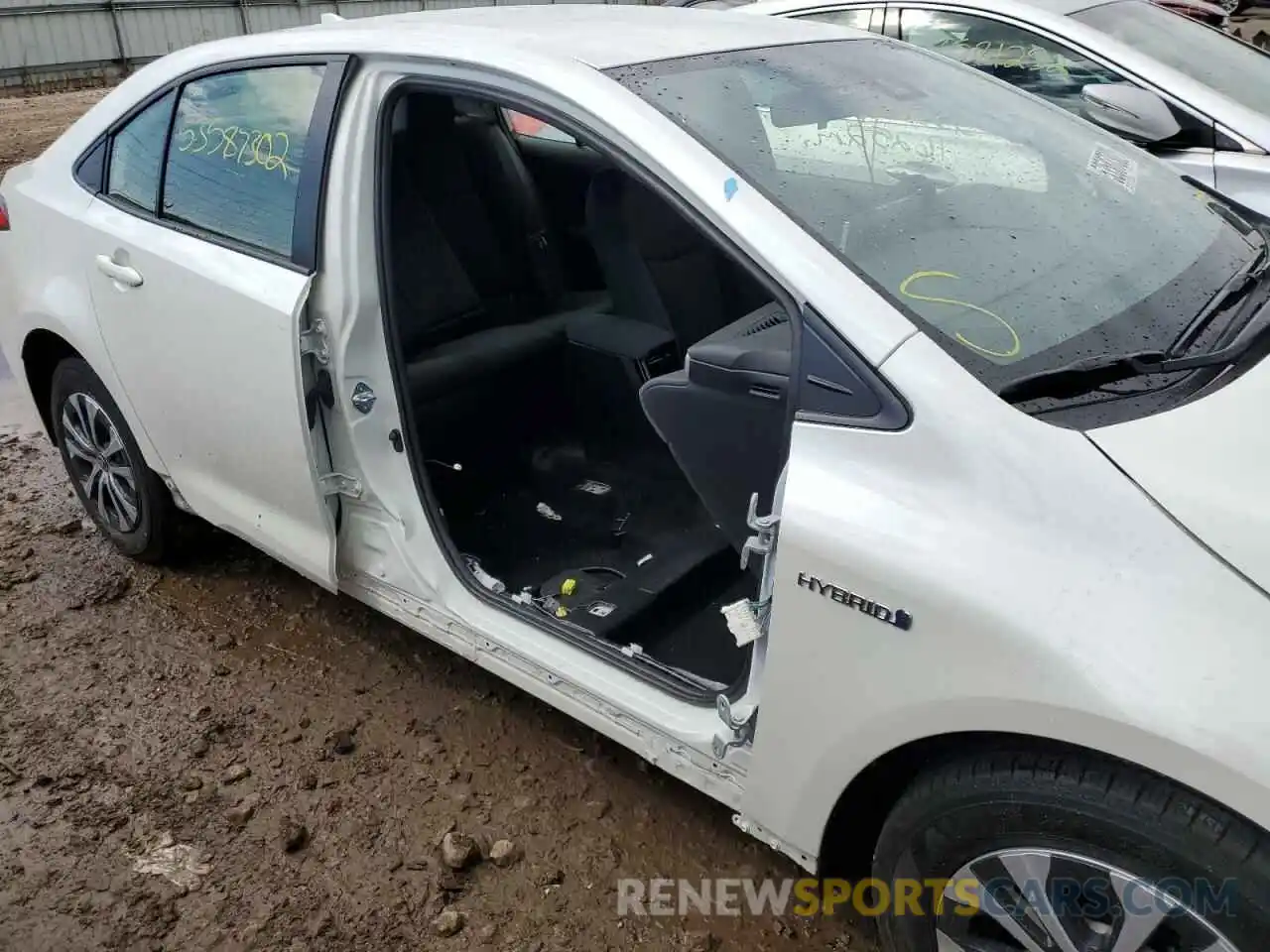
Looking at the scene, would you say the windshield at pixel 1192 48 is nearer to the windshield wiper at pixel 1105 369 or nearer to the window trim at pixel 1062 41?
the window trim at pixel 1062 41

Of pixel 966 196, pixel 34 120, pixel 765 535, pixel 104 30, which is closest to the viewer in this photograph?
pixel 765 535

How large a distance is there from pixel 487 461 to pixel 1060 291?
171cm

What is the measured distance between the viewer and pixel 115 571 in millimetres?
3346

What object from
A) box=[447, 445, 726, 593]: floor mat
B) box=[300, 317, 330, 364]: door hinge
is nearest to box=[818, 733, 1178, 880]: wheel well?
box=[447, 445, 726, 593]: floor mat

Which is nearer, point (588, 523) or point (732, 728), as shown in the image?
point (732, 728)

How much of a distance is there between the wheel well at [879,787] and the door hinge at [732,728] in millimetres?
192

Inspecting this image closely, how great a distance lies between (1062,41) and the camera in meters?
4.13

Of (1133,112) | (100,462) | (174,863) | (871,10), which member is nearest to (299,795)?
(174,863)

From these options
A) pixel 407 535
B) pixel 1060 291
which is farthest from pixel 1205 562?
pixel 407 535

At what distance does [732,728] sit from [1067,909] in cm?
58

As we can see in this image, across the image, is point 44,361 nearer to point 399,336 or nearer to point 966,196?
→ point 399,336

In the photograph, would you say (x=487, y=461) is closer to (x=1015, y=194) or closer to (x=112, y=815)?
(x=112, y=815)

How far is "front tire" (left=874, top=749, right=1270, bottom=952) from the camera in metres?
1.33

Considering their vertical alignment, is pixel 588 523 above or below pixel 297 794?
above
